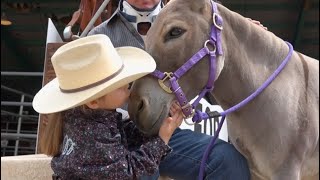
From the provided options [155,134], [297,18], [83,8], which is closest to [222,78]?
[155,134]

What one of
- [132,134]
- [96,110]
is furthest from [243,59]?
[96,110]

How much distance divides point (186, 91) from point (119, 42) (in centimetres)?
71

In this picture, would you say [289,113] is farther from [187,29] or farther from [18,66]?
[18,66]

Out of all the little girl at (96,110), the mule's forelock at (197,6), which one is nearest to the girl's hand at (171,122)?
Result: the little girl at (96,110)

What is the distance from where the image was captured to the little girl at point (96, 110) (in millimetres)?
1782

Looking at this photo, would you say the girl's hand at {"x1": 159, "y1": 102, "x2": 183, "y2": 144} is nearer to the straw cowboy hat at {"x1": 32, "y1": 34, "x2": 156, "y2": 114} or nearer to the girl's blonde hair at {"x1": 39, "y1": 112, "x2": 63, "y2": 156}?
the straw cowboy hat at {"x1": 32, "y1": 34, "x2": 156, "y2": 114}

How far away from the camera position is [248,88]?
6.89 ft

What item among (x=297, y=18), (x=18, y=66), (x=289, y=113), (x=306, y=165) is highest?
(x=289, y=113)

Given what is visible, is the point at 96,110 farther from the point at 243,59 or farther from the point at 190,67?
the point at 243,59

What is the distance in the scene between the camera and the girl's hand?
6.22 ft

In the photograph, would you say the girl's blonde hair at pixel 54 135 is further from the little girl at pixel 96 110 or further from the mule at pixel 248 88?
the mule at pixel 248 88

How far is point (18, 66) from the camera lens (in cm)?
1132

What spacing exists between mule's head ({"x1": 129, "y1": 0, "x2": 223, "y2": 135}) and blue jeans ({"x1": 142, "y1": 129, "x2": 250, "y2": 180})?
38 centimetres

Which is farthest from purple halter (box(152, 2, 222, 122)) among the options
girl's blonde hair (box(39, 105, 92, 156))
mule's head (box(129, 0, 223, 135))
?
girl's blonde hair (box(39, 105, 92, 156))
